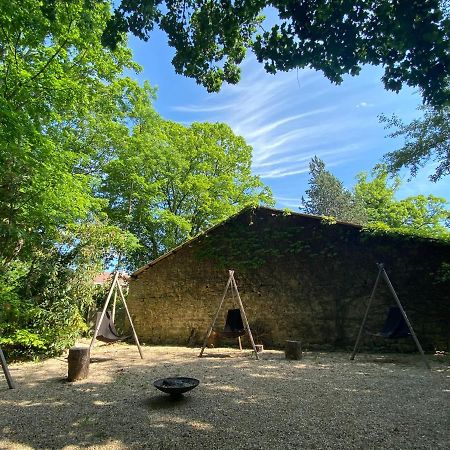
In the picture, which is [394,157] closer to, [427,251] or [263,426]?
[427,251]

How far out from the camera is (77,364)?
17.8ft

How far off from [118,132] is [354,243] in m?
11.1

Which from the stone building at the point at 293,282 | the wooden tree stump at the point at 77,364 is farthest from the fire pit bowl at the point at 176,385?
the stone building at the point at 293,282

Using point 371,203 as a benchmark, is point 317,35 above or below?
below

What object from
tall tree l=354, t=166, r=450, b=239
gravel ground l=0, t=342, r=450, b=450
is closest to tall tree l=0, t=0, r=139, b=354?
gravel ground l=0, t=342, r=450, b=450

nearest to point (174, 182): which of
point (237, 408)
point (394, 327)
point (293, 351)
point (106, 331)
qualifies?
point (106, 331)

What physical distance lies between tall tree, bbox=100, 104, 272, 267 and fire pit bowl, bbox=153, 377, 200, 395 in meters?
11.9

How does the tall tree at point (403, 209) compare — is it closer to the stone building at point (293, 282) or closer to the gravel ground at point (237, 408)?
the stone building at point (293, 282)

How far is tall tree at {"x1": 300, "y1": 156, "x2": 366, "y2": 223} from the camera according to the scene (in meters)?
26.5

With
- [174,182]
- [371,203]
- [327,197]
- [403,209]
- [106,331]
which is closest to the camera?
[106,331]

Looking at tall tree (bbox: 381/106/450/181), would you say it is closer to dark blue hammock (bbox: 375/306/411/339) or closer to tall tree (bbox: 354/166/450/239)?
dark blue hammock (bbox: 375/306/411/339)

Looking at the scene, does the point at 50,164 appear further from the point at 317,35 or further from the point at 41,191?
the point at 317,35

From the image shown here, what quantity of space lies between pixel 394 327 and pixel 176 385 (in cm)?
519

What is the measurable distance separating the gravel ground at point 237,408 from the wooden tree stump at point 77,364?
0.61ft
